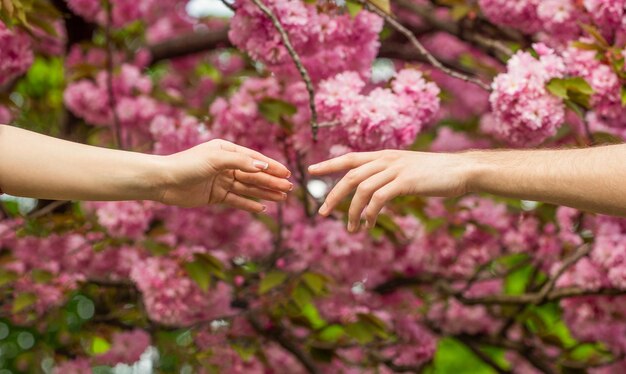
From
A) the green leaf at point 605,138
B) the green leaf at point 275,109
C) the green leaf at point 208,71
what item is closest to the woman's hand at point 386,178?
the green leaf at point 275,109

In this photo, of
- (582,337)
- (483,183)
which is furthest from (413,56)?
(483,183)

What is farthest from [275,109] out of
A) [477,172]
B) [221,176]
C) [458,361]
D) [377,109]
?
[458,361]

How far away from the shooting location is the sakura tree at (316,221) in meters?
2.76

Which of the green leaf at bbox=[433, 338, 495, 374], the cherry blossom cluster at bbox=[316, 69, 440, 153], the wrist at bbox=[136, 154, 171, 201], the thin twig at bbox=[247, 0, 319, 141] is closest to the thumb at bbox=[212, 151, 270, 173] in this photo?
the wrist at bbox=[136, 154, 171, 201]

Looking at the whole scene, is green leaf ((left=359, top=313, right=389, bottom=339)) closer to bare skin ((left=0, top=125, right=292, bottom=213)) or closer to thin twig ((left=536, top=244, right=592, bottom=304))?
thin twig ((left=536, top=244, right=592, bottom=304))

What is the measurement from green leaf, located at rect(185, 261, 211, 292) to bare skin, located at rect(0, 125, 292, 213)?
4.03ft

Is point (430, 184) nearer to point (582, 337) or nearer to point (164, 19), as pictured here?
point (582, 337)

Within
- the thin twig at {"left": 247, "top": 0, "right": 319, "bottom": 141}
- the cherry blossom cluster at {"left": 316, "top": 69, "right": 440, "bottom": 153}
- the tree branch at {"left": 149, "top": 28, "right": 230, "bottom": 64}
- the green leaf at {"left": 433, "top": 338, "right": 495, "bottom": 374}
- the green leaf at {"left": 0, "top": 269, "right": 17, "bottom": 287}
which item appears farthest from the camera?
the green leaf at {"left": 433, "top": 338, "right": 495, "bottom": 374}

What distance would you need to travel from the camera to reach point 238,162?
1.95 meters

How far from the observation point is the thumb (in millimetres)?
1949

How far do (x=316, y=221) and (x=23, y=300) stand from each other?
1170mm

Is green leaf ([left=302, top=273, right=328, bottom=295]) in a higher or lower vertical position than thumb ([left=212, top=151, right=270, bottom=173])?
lower

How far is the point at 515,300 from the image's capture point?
12.1 feet

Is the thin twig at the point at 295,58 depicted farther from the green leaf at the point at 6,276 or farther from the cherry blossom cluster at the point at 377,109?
the green leaf at the point at 6,276
